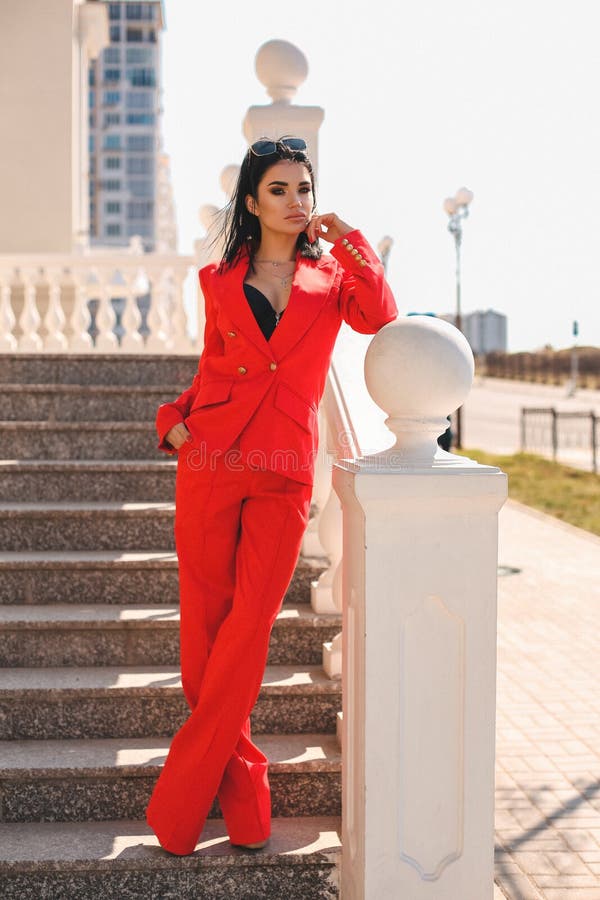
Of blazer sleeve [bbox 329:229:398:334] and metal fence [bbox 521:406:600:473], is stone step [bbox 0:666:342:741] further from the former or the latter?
metal fence [bbox 521:406:600:473]

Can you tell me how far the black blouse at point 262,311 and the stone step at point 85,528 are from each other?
5.58 feet

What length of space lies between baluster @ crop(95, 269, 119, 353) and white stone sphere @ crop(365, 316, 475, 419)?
14.5 ft

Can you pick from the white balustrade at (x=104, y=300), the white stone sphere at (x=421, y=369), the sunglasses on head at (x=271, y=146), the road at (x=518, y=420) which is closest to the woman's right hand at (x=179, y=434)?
the white stone sphere at (x=421, y=369)

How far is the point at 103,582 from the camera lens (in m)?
3.72

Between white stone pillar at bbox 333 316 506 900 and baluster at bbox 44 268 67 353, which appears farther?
baluster at bbox 44 268 67 353

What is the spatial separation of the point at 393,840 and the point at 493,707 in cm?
39

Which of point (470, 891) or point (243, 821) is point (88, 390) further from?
point (470, 891)

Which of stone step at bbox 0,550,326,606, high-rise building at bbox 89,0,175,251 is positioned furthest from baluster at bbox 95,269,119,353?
high-rise building at bbox 89,0,175,251

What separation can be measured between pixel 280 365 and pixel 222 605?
2.09 feet

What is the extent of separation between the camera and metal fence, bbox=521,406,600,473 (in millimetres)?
20141

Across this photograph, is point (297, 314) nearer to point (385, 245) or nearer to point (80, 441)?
point (80, 441)

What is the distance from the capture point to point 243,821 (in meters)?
2.58

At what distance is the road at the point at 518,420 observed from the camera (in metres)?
23.7

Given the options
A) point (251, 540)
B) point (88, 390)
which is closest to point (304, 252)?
point (251, 540)
